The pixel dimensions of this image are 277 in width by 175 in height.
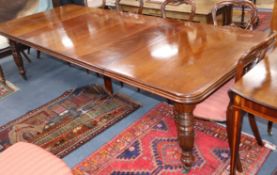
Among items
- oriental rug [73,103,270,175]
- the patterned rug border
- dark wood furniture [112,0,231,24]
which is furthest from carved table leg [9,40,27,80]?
dark wood furniture [112,0,231,24]

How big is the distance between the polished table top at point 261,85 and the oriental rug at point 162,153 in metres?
0.71

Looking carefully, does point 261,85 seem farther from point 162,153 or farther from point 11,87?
point 11,87

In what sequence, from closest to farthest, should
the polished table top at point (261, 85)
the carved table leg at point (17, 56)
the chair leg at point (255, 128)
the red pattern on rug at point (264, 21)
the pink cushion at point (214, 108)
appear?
the polished table top at point (261, 85)
the pink cushion at point (214, 108)
the chair leg at point (255, 128)
the carved table leg at point (17, 56)
the red pattern on rug at point (264, 21)

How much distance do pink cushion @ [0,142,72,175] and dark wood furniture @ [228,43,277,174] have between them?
0.84 metres

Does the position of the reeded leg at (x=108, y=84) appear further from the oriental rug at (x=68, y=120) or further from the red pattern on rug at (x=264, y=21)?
the red pattern on rug at (x=264, y=21)

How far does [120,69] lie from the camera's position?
5.59 feet

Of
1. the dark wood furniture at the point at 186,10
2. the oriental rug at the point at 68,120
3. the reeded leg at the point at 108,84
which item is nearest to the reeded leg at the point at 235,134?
the oriental rug at the point at 68,120

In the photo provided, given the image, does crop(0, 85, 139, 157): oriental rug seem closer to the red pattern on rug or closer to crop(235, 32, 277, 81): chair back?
crop(235, 32, 277, 81): chair back

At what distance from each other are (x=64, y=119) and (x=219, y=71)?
150cm

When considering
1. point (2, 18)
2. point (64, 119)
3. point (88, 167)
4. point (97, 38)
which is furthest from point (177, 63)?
point (2, 18)

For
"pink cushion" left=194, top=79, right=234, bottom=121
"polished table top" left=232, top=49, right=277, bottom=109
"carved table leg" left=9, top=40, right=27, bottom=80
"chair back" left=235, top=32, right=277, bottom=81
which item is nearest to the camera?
"polished table top" left=232, top=49, right=277, bottom=109

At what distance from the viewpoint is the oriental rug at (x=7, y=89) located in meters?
3.04

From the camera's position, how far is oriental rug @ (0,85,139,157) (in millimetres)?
2307

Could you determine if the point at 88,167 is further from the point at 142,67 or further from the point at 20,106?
the point at 20,106
